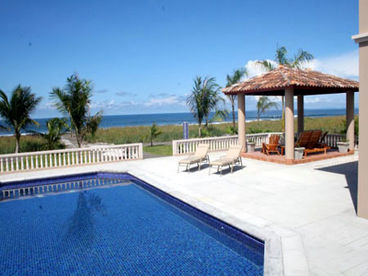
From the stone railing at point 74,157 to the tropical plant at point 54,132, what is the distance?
705mm

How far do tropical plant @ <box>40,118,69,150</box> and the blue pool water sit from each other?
5861 millimetres

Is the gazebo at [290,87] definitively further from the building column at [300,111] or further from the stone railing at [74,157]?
the stone railing at [74,157]

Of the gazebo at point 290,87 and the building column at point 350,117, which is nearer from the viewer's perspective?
the gazebo at point 290,87

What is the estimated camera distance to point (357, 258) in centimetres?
390

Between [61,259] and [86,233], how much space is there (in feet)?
3.56

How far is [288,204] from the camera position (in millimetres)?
6449

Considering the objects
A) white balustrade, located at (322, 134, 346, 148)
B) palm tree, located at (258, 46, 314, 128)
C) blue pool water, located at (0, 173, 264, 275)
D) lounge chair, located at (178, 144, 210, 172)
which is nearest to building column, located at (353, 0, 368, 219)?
blue pool water, located at (0, 173, 264, 275)

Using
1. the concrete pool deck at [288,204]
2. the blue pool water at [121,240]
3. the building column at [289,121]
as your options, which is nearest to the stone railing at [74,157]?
the concrete pool deck at [288,204]

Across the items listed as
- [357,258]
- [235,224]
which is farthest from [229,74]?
[357,258]

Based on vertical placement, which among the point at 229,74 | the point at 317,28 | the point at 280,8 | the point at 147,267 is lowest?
the point at 147,267

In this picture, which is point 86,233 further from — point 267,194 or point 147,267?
point 267,194

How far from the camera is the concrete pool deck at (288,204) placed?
3.97m

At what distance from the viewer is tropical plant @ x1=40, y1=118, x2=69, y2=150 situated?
539 inches

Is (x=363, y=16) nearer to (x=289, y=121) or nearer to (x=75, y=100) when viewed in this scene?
(x=289, y=121)
